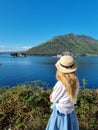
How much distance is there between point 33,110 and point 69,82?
1.94 meters

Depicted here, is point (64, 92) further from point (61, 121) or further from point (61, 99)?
point (61, 121)

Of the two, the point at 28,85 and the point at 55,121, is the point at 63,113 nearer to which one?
the point at 55,121

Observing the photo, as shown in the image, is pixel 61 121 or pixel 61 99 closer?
pixel 61 99

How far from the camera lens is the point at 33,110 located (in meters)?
5.37

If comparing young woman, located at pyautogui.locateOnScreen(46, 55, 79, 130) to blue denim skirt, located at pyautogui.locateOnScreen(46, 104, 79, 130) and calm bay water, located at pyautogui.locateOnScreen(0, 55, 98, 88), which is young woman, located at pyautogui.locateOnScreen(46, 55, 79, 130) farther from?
calm bay water, located at pyautogui.locateOnScreen(0, 55, 98, 88)

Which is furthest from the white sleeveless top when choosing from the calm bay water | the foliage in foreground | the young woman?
the calm bay water

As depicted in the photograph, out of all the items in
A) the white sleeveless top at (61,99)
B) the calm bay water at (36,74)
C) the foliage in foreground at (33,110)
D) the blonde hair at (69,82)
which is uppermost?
the blonde hair at (69,82)

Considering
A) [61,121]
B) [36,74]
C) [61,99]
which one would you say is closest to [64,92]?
[61,99]

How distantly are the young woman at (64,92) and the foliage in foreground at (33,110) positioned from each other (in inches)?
55.1

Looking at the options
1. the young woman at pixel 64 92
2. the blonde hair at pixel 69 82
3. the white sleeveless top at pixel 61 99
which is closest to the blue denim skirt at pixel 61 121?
the young woman at pixel 64 92

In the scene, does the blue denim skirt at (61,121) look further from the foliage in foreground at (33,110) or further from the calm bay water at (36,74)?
the calm bay water at (36,74)

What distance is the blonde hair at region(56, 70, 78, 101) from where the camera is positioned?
3.75 m

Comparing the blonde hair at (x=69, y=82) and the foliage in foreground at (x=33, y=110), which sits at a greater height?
the blonde hair at (x=69, y=82)

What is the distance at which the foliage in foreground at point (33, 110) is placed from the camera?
5324 mm
